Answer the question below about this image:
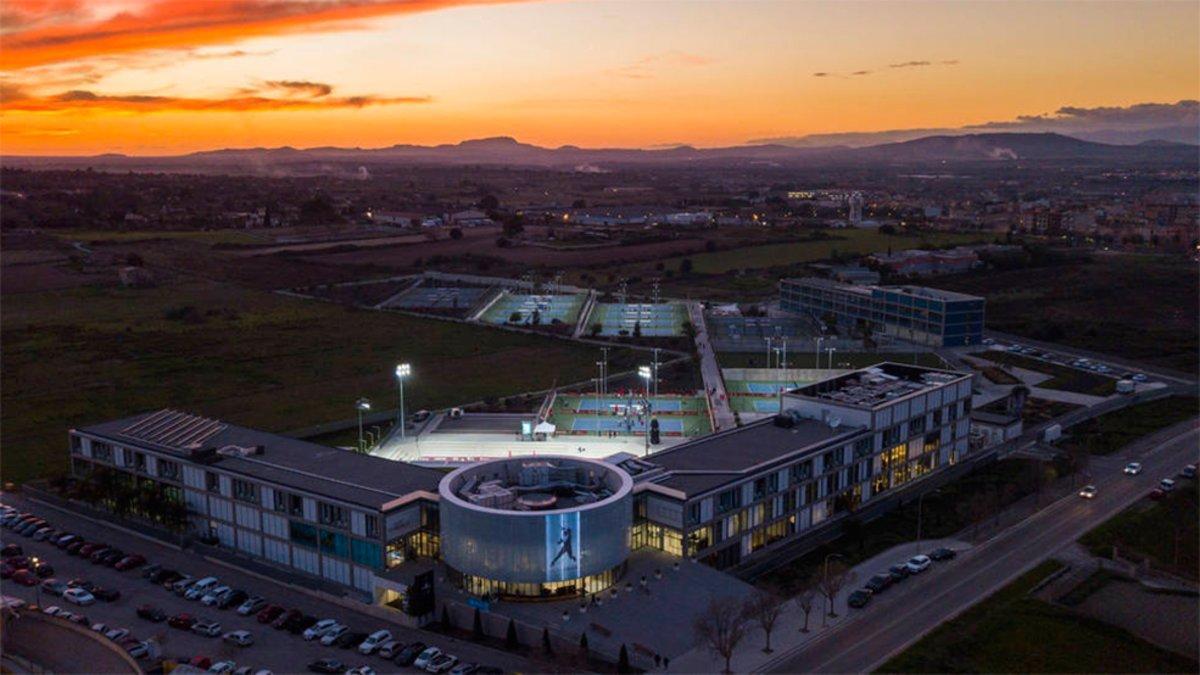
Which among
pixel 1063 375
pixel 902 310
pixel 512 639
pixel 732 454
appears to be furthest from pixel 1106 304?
pixel 512 639

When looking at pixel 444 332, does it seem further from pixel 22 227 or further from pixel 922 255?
pixel 22 227

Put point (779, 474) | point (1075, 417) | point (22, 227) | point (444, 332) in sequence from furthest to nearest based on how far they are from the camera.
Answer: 1. point (22, 227)
2. point (444, 332)
3. point (1075, 417)
4. point (779, 474)

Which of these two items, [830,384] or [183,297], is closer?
[830,384]

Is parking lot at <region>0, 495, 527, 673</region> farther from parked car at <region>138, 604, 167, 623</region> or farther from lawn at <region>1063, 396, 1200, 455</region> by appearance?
lawn at <region>1063, 396, 1200, 455</region>

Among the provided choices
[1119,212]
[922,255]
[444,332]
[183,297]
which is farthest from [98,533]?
[1119,212]

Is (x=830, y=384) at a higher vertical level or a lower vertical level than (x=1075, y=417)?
higher

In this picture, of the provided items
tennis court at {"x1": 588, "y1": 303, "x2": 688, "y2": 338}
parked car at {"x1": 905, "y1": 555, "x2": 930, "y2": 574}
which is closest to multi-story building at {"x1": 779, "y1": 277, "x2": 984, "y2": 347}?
tennis court at {"x1": 588, "y1": 303, "x2": 688, "y2": 338}

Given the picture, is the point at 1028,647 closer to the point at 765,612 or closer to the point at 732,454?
the point at 765,612
